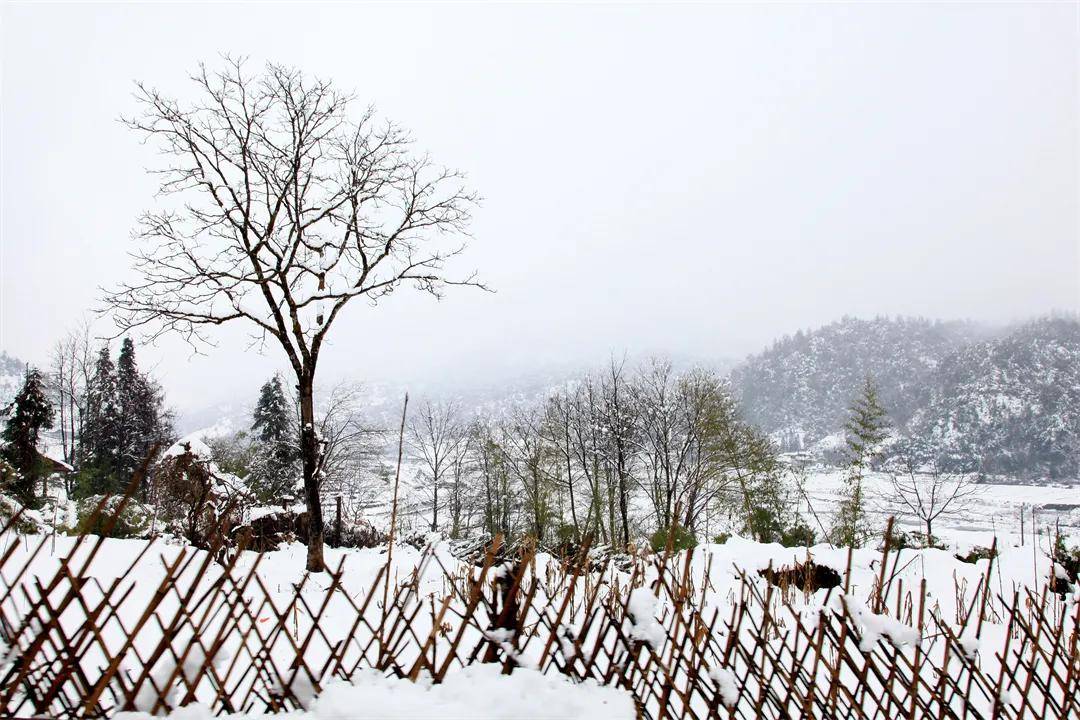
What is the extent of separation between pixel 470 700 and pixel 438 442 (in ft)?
116

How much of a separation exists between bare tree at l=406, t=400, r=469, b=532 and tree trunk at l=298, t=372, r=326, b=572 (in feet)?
80.4

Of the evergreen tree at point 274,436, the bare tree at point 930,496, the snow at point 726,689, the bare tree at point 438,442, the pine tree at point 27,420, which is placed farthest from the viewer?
the bare tree at point 438,442

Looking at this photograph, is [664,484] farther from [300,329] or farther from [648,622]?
[648,622]

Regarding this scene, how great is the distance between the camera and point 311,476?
1000 cm

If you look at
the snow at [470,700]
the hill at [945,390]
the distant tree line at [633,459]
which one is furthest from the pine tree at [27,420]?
the hill at [945,390]

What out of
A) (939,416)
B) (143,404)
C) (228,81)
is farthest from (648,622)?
(939,416)

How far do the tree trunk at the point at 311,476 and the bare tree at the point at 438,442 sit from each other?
24.5m

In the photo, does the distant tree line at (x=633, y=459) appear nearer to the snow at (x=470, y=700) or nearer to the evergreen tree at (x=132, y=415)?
the evergreen tree at (x=132, y=415)

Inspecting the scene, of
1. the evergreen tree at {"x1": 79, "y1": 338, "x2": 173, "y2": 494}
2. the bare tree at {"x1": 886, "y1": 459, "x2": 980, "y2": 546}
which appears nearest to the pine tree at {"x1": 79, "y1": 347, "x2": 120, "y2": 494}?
the evergreen tree at {"x1": 79, "y1": 338, "x2": 173, "y2": 494}

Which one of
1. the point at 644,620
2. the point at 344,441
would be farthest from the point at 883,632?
the point at 344,441

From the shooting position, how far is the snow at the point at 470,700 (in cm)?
150

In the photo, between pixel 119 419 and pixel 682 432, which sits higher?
pixel 119 419

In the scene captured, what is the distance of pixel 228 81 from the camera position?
10055 mm

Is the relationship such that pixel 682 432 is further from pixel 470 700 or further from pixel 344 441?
pixel 470 700
